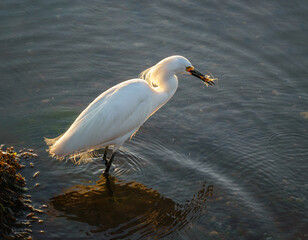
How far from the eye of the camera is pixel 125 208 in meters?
5.46

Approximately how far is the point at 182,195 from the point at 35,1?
20.0 ft

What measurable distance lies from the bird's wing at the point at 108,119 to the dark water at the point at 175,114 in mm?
476

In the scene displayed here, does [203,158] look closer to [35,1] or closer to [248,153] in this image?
[248,153]

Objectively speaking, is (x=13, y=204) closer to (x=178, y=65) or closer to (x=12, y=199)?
(x=12, y=199)

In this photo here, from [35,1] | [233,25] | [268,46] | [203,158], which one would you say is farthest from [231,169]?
[35,1]

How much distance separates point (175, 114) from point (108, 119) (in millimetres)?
1651

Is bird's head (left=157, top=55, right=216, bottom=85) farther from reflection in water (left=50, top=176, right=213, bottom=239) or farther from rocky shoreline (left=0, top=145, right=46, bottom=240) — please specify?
rocky shoreline (left=0, top=145, right=46, bottom=240)

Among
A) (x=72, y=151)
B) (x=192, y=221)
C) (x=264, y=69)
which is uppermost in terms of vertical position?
(x=264, y=69)

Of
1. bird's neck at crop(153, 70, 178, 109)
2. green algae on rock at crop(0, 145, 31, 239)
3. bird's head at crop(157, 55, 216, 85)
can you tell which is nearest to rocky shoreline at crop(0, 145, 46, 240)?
green algae on rock at crop(0, 145, 31, 239)

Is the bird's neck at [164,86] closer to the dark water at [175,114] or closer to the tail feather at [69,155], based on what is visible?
the dark water at [175,114]

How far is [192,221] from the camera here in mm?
5250

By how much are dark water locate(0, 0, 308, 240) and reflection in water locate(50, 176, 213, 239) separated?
0.02 metres

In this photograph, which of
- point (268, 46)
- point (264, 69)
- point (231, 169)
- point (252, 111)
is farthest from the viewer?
point (268, 46)

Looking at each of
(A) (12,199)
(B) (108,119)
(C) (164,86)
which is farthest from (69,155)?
(C) (164,86)
